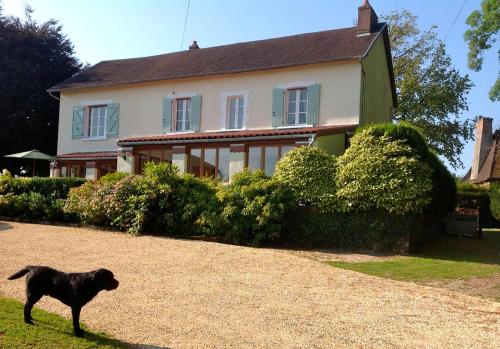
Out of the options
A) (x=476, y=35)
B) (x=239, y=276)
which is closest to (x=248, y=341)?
(x=239, y=276)

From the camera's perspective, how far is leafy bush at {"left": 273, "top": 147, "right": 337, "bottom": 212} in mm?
13602

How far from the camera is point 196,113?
2170cm

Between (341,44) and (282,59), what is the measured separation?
2.50m

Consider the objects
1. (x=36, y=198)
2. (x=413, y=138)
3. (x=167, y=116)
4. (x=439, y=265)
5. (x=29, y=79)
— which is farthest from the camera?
(x=29, y=79)

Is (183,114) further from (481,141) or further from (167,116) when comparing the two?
(481,141)

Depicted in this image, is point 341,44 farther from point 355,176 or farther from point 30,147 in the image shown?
point 30,147

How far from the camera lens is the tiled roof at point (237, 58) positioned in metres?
20.0

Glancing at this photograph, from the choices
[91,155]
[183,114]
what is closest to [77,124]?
[91,155]

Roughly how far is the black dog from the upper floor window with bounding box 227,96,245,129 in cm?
1583

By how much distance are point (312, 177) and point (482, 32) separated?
12077mm

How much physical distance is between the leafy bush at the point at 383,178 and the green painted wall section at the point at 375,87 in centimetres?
595

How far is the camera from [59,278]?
17.6 feet

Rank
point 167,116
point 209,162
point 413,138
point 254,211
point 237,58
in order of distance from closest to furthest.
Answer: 1. point 254,211
2. point 413,138
3. point 209,162
4. point 167,116
5. point 237,58

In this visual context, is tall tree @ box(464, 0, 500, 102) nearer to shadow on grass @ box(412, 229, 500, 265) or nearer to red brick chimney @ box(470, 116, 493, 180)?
shadow on grass @ box(412, 229, 500, 265)
